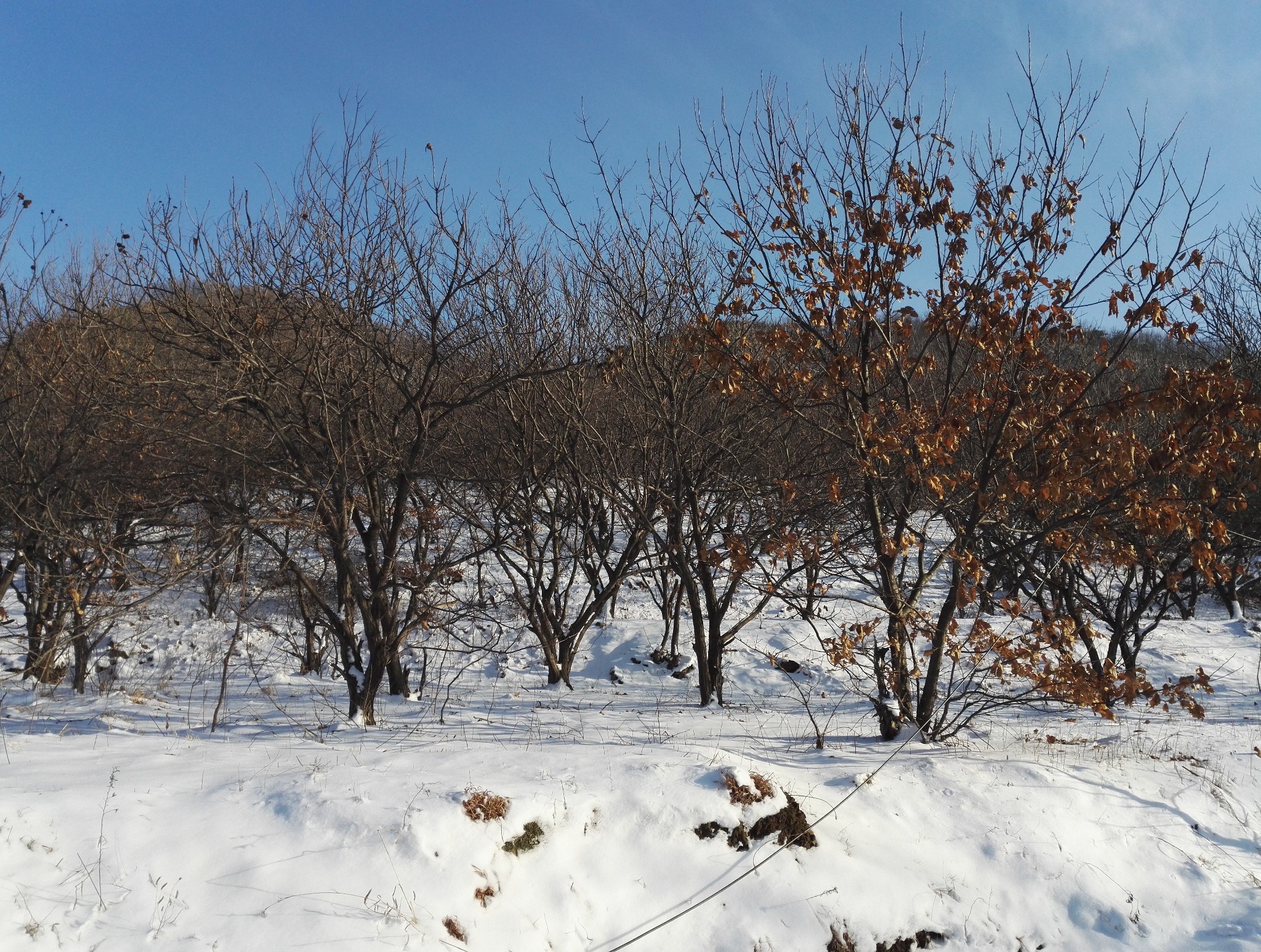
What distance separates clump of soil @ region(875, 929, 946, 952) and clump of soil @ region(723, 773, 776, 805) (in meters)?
0.87

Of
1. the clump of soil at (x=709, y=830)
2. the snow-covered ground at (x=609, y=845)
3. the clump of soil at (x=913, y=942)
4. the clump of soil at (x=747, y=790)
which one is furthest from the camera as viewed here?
the clump of soil at (x=747, y=790)

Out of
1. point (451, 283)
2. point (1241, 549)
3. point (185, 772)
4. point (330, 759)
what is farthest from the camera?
point (1241, 549)

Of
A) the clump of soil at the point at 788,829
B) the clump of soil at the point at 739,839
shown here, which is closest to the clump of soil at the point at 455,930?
the clump of soil at the point at 739,839

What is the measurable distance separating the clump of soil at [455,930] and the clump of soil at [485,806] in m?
0.50

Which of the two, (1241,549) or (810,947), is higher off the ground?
(1241,549)

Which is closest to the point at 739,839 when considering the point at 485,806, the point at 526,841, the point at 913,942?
the point at 913,942

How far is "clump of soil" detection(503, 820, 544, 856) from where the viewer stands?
371 centimetres

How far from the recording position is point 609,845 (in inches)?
153

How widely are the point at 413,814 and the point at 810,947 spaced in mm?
1965

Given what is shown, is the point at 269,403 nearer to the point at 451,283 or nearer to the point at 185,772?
the point at 451,283

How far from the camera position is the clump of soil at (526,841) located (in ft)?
12.2

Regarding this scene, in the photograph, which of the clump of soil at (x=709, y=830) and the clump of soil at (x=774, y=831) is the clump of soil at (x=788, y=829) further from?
the clump of soil at (x=709, y=830)

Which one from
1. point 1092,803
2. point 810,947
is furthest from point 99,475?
point 1092,803

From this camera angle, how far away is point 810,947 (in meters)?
3.59
